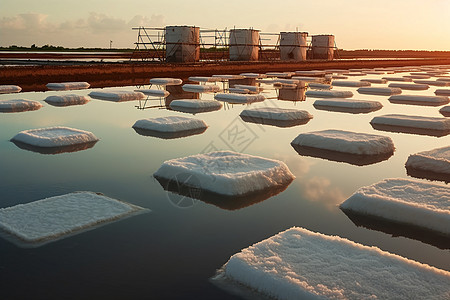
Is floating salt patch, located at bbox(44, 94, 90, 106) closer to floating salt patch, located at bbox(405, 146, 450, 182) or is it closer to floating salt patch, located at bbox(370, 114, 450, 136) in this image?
floating salt patch, located at bbox(370, 114, 450, 136)

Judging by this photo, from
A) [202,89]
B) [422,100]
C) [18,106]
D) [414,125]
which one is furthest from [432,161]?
[202,89]

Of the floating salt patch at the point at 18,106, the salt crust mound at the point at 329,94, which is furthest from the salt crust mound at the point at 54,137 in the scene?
the salt crust mound at the point at 329,94

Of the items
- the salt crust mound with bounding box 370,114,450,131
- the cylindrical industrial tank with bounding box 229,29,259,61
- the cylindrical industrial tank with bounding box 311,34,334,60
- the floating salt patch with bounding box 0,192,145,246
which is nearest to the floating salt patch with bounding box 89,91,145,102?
the salt crust mound with bounding box 370,114,450,131

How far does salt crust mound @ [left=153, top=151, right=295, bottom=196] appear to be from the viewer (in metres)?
5.16

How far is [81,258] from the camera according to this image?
11.9 ft

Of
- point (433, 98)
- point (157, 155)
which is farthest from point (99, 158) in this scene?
point (433, 98)

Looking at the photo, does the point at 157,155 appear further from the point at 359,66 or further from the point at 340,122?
the point at 359,66

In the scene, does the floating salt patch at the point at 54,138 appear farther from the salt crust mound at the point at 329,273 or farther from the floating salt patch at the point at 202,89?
the floating salt patch at the point at 202,89

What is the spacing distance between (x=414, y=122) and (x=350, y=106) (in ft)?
10.6

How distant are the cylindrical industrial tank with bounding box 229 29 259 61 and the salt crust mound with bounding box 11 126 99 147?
29.2 meters

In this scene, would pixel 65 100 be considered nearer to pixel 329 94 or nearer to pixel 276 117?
pixel 276 117

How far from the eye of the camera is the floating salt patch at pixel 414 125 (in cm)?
968

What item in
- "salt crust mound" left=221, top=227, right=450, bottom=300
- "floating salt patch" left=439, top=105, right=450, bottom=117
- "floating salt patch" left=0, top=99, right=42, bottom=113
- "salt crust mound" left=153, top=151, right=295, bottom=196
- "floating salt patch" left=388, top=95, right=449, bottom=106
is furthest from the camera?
"floating salt patch" left=388, top=95, right=449, bottom=106

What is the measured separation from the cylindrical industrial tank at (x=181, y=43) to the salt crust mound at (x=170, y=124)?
2181cm
